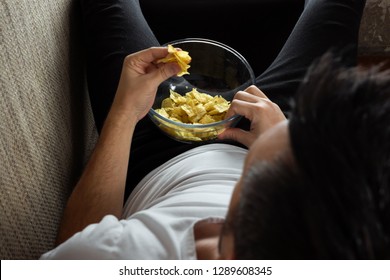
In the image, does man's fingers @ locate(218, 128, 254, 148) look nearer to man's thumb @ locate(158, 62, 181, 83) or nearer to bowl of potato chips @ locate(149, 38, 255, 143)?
bowl of potato chips @ locate(149, 38, 255, 143)

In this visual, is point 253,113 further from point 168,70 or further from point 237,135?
point 168,70

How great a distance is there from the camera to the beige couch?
0.74 m

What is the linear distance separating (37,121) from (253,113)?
1.22ft

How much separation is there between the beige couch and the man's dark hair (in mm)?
416

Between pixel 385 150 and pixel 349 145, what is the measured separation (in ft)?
0.12

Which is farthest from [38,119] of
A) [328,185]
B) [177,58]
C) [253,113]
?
[328,185]

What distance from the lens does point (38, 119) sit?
848 millimetres

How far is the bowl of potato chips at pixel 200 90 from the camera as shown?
34.7 inches

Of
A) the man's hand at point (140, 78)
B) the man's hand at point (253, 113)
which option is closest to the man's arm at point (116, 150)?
the man's hand at point (140, 78)

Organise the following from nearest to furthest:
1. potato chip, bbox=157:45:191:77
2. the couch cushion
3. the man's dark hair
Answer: the man's dark hair
the couch cushion
potato chip, bbox=157:45:191:77

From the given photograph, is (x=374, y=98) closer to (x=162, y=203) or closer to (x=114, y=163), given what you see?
(x=162, y=203)

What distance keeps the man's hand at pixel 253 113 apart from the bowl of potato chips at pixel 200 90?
0.06ft

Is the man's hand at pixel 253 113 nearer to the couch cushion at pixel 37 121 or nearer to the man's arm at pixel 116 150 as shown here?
the man's arm at pixel 116 150

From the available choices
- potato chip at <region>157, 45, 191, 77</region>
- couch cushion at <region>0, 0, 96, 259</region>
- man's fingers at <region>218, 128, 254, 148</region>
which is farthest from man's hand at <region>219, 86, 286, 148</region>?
couch cushion at <region>0, 0, 96, 259</region>
